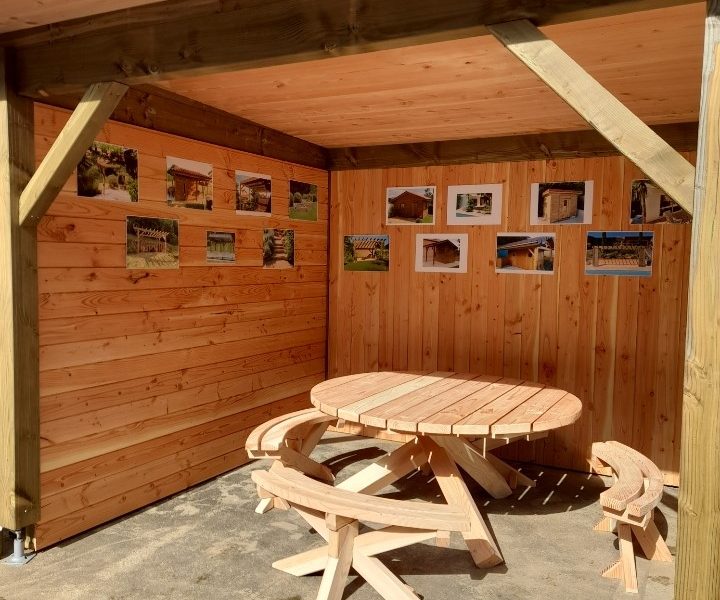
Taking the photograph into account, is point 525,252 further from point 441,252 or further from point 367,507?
point 367,507

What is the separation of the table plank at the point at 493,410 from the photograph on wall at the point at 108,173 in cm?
231

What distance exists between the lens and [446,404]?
128 inches

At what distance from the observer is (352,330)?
560cm

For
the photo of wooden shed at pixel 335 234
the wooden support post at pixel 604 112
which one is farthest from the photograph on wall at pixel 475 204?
the wooden support post at pixel 604 112

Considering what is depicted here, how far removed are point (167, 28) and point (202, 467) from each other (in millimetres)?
2840

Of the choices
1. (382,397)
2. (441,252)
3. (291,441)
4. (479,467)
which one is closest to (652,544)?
(479,467)

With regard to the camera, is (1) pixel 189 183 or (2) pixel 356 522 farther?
(1) pixel 189 183

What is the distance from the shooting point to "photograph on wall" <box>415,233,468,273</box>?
5059 mm

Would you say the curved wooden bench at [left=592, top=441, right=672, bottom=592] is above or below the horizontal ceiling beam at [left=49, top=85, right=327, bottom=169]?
below

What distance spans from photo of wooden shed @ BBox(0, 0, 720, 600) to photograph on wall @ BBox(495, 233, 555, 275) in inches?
0.9

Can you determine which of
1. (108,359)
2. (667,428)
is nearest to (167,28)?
(108,359)

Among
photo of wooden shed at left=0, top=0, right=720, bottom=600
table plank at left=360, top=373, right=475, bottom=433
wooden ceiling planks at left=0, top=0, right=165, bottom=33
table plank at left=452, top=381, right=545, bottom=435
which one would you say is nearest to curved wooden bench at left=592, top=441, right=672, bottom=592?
photo of wooden shed at left=0, top=0, right=720, bottom=600

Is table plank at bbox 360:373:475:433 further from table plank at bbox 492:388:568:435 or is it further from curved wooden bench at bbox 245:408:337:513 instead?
curved wooden bench at bbox 245:408:337:513

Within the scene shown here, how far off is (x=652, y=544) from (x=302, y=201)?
355 cm
